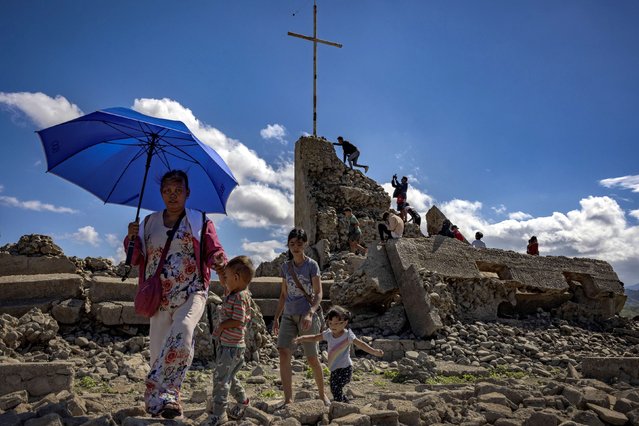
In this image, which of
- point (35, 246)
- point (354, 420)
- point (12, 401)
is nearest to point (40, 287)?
point (35, 246)

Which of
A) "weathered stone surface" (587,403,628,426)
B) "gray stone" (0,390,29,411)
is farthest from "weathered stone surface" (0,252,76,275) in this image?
"weathered stone surface" (587,403,628,426)

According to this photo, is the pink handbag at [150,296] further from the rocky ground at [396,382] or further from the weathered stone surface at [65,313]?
the weathered stone surface at [65,313]

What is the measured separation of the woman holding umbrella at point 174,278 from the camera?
2.93 m

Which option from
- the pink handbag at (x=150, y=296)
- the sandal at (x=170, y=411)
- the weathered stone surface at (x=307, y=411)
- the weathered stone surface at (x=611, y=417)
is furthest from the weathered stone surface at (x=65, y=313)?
the weathered stone surface at (x=611, y=417)

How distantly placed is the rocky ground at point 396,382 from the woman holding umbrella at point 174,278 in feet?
0.77

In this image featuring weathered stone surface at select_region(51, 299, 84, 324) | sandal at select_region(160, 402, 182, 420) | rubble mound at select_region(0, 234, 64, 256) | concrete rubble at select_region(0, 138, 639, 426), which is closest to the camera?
sandal at select_region(160, 402, 182, 420)

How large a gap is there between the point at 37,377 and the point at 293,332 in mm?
2303

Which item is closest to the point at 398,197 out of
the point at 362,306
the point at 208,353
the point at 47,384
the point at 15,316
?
the point at 362,306

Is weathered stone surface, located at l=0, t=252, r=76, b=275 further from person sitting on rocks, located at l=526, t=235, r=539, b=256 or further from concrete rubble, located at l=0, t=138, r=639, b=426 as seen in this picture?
person sitting on rocks, located at l=526, t=235, r=539, b=256

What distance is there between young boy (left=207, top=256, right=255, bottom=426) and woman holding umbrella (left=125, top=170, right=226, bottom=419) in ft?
0.49

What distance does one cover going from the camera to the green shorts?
13.2 feet

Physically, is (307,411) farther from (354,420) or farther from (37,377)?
(37,377)

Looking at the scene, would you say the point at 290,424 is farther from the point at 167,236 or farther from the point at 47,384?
the point at 47,384

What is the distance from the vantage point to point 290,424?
2973 mm
